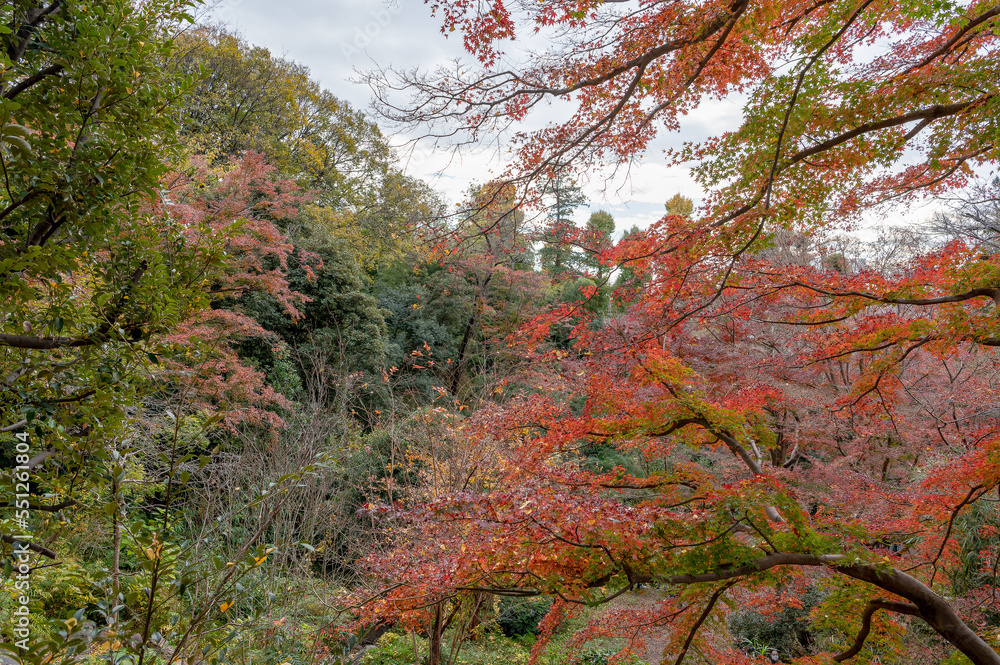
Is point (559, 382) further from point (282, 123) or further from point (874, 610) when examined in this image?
point (282, 123)

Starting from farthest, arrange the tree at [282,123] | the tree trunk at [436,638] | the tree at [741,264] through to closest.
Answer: the tree at [282,123] → the tree trunk at [436,638] → the tree at [741,264]

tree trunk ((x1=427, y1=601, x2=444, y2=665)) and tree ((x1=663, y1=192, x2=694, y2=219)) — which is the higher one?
tree ((x1=663, y1=192, x2=694, y2=219))

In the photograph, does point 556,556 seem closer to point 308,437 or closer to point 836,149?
point 836,149

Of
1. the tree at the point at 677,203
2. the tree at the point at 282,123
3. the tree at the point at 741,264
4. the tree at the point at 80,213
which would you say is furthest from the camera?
the tree at the point at 677,203

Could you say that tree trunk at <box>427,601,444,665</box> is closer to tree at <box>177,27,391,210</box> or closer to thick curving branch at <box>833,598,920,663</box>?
thick curving branch at <box>833,598,920,663</box>

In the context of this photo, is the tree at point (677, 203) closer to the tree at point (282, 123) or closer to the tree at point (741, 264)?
the tree at point (282, 123)

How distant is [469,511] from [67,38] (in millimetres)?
3484

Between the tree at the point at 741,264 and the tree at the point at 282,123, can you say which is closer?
the tree at the point at 741,264

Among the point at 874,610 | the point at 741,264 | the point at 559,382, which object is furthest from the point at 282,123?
the point at 874,610

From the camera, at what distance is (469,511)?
12.5 ft

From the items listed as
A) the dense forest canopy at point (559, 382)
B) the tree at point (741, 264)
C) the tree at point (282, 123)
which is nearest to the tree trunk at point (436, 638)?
the dense forest canopy at point (559, 382)

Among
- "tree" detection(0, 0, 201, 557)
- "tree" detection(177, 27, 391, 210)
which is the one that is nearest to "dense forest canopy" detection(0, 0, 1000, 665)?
"tree" detection(0, 0, 201, 557)

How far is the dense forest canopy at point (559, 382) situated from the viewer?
178 centimetres

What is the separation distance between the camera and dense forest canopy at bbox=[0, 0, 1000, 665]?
1778 mm
